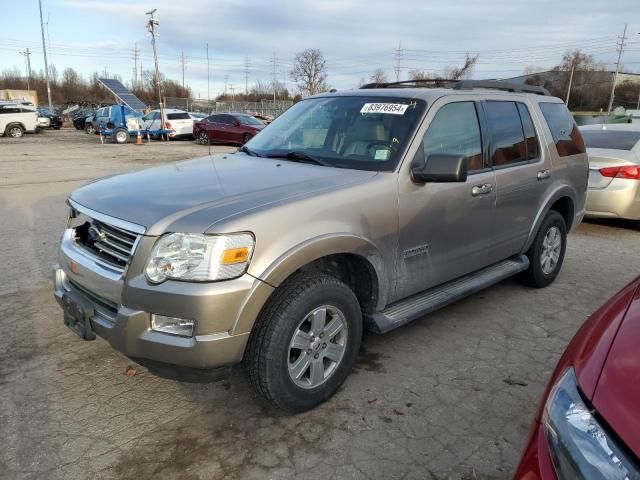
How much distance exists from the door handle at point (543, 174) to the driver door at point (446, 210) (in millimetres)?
791

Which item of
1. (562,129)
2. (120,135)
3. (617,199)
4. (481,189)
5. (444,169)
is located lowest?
(120,135)

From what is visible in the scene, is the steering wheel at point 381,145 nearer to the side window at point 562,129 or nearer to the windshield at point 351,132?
the windshield at point 351,132

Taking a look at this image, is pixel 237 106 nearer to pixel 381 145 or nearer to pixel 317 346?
pixel 381 145

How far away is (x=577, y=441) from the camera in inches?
50.5

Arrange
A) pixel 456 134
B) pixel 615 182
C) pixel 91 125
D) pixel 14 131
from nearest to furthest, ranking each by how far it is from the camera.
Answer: pixel 456 134 → pixel 615 182 → pixel 14 131 → pixel 91 125

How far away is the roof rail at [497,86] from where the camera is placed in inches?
159

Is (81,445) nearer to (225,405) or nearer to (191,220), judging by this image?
(225,405)

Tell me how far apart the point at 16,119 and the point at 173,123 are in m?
9.94

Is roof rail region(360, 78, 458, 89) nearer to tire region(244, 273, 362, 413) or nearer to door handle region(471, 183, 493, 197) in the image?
door handle region(471, 183, 493, 197)

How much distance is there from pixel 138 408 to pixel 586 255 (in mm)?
5647

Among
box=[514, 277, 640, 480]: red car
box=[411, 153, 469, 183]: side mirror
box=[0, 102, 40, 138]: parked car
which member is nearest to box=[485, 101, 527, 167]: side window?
box=[411, 153, 469, 183]: side mirror

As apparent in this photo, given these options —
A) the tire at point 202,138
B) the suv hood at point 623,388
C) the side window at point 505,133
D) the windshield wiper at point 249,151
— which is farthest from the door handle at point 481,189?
the tire at point 202,138

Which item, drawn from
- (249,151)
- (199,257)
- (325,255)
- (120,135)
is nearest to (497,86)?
(249,151)

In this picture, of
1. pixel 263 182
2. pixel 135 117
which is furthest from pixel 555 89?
pixel 263 182
